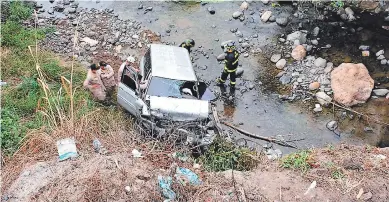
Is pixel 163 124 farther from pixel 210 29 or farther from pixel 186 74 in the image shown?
pixel 210 29

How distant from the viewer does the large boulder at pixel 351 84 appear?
10.3 meters

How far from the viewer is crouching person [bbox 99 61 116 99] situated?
9.36m

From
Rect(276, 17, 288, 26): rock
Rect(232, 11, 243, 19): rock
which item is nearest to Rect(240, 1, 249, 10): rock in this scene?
Rect(232, 11, 243, 19): rock

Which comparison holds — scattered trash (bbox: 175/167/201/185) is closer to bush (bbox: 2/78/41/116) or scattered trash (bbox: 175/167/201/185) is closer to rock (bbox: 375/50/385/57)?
bush (bbox: 2/78/41/116)

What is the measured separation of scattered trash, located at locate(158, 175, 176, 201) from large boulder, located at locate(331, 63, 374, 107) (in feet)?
16.3

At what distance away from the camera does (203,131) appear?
838 cm

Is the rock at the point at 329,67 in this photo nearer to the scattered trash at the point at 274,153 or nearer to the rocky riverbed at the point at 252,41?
the rocky riverbed at the point at 252,41

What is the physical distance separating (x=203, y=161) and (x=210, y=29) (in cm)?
534

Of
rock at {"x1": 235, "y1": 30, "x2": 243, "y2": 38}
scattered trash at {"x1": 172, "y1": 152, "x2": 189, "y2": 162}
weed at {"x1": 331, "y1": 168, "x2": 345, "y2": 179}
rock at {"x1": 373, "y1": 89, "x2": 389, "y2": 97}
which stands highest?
scattered trash at {"x1": 172, "y1": 152, "x2": 189, "y2": 162}

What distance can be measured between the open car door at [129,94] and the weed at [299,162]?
8.96ft

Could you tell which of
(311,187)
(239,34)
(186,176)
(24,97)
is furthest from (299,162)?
(24,97)

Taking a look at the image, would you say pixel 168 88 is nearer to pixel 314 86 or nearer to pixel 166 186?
pixel 166 186

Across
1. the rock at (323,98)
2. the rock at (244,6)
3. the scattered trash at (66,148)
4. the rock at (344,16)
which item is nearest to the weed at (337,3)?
the rock at (344,16)

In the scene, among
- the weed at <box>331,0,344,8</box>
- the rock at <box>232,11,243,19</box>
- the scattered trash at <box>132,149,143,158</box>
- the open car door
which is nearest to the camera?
the scattered trash at <box>132,149,143,158</box>
